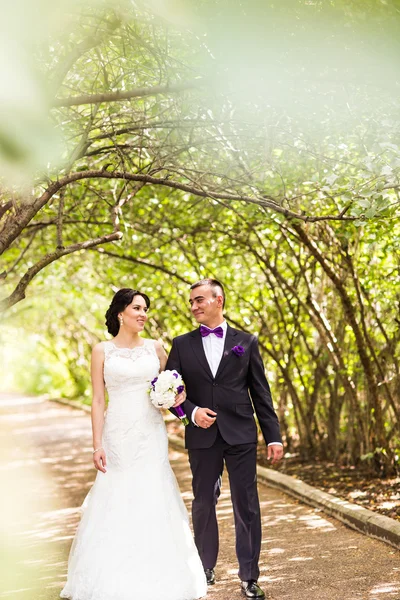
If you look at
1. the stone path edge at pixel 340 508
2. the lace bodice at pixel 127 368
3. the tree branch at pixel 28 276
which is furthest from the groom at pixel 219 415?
the stone path edge at pixel 340 508

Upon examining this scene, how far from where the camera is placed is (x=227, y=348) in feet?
17.9

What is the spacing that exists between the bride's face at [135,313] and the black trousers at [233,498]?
96 centimetres

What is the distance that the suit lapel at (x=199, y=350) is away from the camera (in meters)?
5.43

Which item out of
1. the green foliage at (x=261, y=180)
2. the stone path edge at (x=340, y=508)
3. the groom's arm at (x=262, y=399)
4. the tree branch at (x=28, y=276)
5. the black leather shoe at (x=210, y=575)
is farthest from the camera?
the stone path edge at (x=340, y=508)

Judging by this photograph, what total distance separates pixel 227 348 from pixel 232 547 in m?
2.35

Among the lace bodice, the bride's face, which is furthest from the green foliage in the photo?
the lace bodice

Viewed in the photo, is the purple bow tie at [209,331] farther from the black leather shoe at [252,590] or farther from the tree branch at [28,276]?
the black leather shoe at [252,590]

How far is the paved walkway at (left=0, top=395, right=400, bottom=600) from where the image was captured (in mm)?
5457

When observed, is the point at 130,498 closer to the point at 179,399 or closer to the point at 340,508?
the point at 179,399

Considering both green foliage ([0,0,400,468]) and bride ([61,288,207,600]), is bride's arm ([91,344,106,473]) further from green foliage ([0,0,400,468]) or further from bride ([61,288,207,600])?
green foliage ([0,0,400,468])

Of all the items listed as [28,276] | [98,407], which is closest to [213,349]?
[98,407]

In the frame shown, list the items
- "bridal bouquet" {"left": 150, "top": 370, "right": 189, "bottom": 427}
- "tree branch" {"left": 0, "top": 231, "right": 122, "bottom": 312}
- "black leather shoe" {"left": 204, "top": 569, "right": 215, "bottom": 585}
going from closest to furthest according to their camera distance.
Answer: "bridal bouquet" {"left": 150, "top": 370, "right": 189, "bottom": 427}
"black leather shoe" {"left": 204, "top": 569, "right": 215, "bottom": 585}
"tree branch" {"left": 0, "top": 231, "right": 122, "bottom": 312}

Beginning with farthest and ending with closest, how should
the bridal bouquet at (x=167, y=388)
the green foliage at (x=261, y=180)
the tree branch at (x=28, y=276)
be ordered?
the tree branch at (x=28, y=276) → the bridal bouquet at (x=167, y=388) → the green foliage at (x=261, y=180)

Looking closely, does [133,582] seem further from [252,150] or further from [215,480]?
[252,150]
